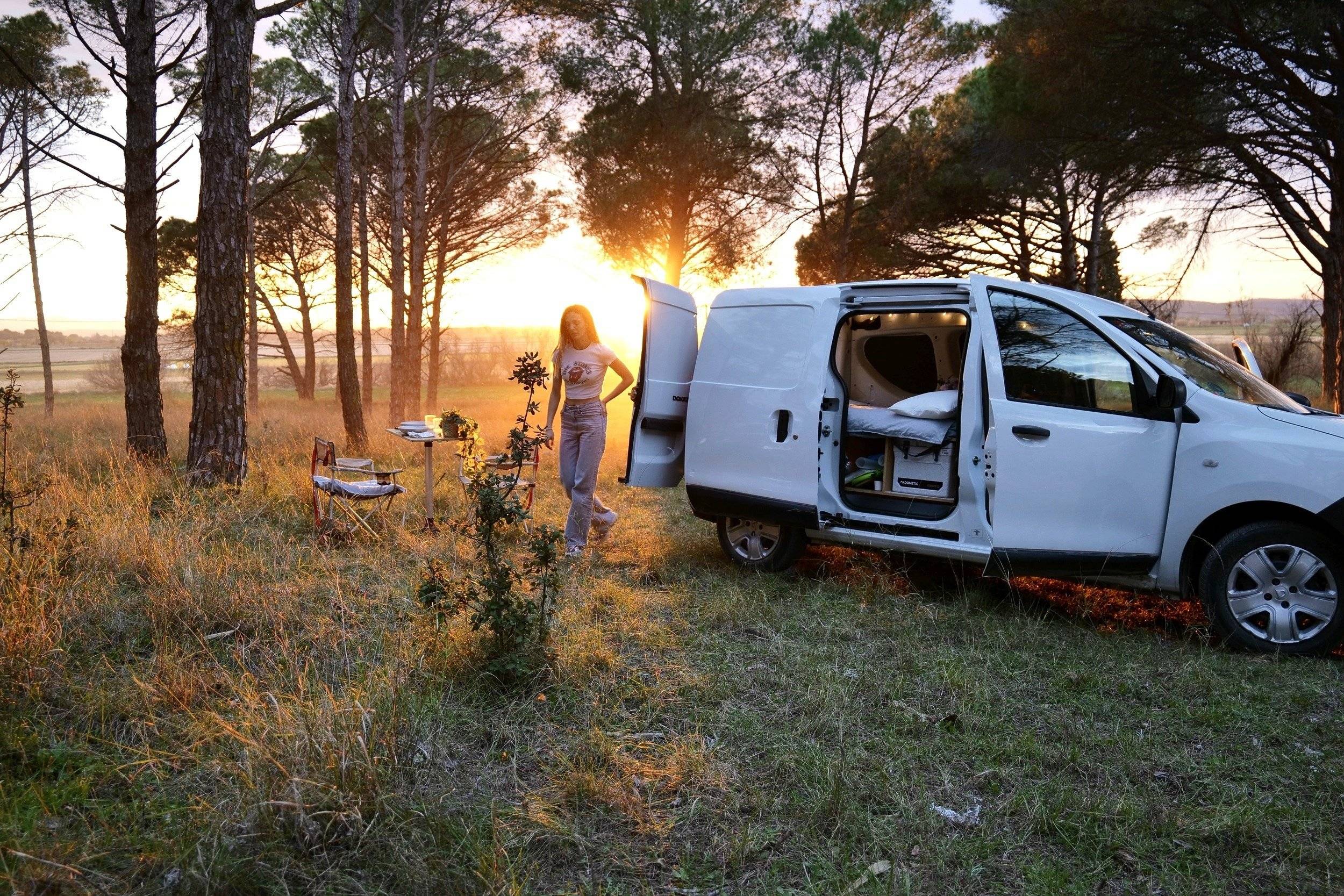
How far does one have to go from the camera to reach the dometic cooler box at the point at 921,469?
5113 mm

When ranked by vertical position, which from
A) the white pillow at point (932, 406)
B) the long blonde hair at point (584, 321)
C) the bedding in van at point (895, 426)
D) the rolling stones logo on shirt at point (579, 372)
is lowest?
the bedding in van at point (895, 426)

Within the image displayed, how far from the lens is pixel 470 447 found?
5.87 metres

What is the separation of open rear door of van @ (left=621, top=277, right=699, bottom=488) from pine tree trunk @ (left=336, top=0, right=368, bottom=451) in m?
6.07

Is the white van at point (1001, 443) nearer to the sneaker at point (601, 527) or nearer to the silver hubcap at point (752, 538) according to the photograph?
the silver hubcap at point (752, 538)

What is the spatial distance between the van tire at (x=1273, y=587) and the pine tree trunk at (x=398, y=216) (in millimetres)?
12311

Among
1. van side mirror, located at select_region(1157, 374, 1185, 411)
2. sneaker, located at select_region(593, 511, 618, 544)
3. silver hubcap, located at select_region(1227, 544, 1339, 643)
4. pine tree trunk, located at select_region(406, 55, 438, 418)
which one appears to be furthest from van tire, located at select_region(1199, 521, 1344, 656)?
pine tree trunk, located at select_region(406, 55, 438, 418)

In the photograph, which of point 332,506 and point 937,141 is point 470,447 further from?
point 937,141

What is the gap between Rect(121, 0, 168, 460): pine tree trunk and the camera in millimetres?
8312

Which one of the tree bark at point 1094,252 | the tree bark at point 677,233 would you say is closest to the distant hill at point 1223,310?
the tree bark at point 1094,252

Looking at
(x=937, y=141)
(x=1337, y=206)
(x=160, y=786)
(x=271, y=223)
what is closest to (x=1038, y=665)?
(x=160, y=786)

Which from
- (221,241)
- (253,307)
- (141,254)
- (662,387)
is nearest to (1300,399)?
(662,387)

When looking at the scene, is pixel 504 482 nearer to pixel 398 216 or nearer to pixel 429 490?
pixel 429 490

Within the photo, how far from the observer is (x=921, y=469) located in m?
5.25

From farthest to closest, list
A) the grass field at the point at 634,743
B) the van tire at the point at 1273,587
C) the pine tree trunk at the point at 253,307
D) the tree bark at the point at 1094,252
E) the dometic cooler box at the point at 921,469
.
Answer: the pine tree trunk at the point at 253,307, the tree bark at the point at 1094,252, the dometic cooler box at the point at 921,469, the van tire at the point at 1273,587, the grass field at the point at 634,743
